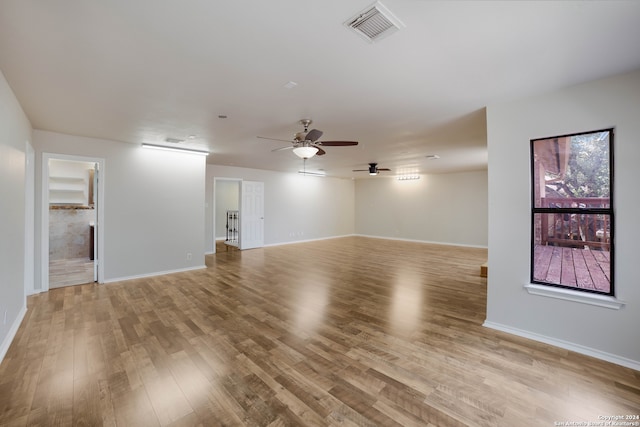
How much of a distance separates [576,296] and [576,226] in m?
0.72

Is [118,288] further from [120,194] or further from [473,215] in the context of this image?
[473,215]

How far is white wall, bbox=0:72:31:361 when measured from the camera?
2.58m

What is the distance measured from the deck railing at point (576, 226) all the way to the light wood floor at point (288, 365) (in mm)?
1131

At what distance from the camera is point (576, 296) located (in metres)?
2.74

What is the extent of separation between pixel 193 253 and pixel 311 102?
15.2 feet

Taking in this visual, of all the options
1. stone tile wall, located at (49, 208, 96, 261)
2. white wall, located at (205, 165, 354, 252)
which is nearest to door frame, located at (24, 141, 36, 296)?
stone tile wall, located at (49, 208, 96, 261)

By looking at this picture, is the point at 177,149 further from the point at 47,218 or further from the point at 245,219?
the point at 245,219

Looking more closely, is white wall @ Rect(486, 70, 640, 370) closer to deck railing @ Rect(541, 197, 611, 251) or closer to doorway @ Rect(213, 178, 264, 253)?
deck railing @ Rect(541, 197, 611, 251)

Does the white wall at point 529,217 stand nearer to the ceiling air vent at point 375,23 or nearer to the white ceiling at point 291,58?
the white ceiling at point 291,58

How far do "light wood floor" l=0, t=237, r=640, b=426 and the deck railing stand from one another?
3.71 ft

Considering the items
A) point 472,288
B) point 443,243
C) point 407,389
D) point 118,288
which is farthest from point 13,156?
point 443,243

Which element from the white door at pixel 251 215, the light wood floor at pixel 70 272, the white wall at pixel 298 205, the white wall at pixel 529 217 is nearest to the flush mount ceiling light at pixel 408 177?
the white wall at pixel 298 205

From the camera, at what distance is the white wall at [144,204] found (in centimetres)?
493

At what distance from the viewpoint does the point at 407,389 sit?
212 centimetres
